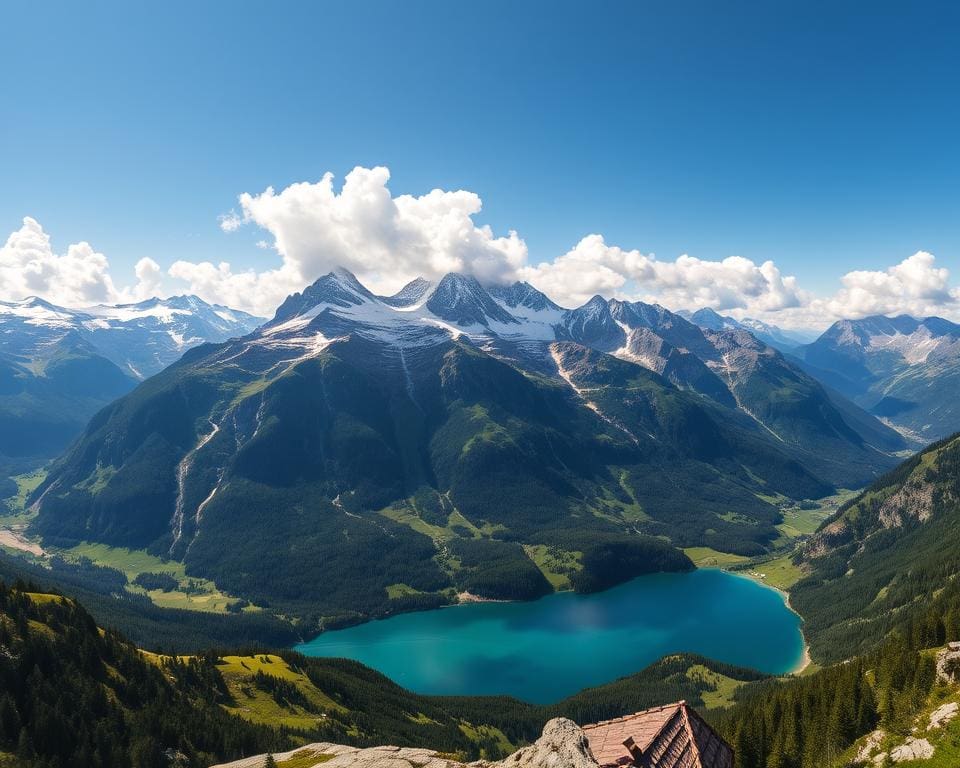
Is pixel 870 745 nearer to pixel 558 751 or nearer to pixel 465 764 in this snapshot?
pixel 465 764

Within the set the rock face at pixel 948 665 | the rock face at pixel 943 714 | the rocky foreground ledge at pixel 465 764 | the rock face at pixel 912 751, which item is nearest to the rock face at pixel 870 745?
the rock face at pixel 912 751

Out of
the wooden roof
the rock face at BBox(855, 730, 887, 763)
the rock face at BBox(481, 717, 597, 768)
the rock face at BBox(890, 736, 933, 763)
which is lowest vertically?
the rock face at BBox(855, 730, 887, 763)

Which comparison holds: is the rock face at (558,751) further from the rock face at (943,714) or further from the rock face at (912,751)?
the rock face at (943,714)

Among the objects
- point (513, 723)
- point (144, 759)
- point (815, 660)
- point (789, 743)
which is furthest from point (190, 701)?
point (815, 660)

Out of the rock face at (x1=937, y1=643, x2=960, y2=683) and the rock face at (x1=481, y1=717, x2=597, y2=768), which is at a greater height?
the rock face at (x1=481, y1=717, x2=597, y2=768)

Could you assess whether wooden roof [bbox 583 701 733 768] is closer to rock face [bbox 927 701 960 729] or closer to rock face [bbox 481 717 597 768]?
rock face [bbox 481 717 597 768]

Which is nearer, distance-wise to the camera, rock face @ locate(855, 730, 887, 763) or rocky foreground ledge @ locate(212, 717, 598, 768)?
rocky foreground ledge @ locate(212, 717, 598, 768)

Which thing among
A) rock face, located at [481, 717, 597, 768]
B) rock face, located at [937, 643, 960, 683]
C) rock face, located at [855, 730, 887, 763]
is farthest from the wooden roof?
rock face, located at [937, 643, 960, 683]

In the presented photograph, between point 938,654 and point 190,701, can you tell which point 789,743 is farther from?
point 190,701
